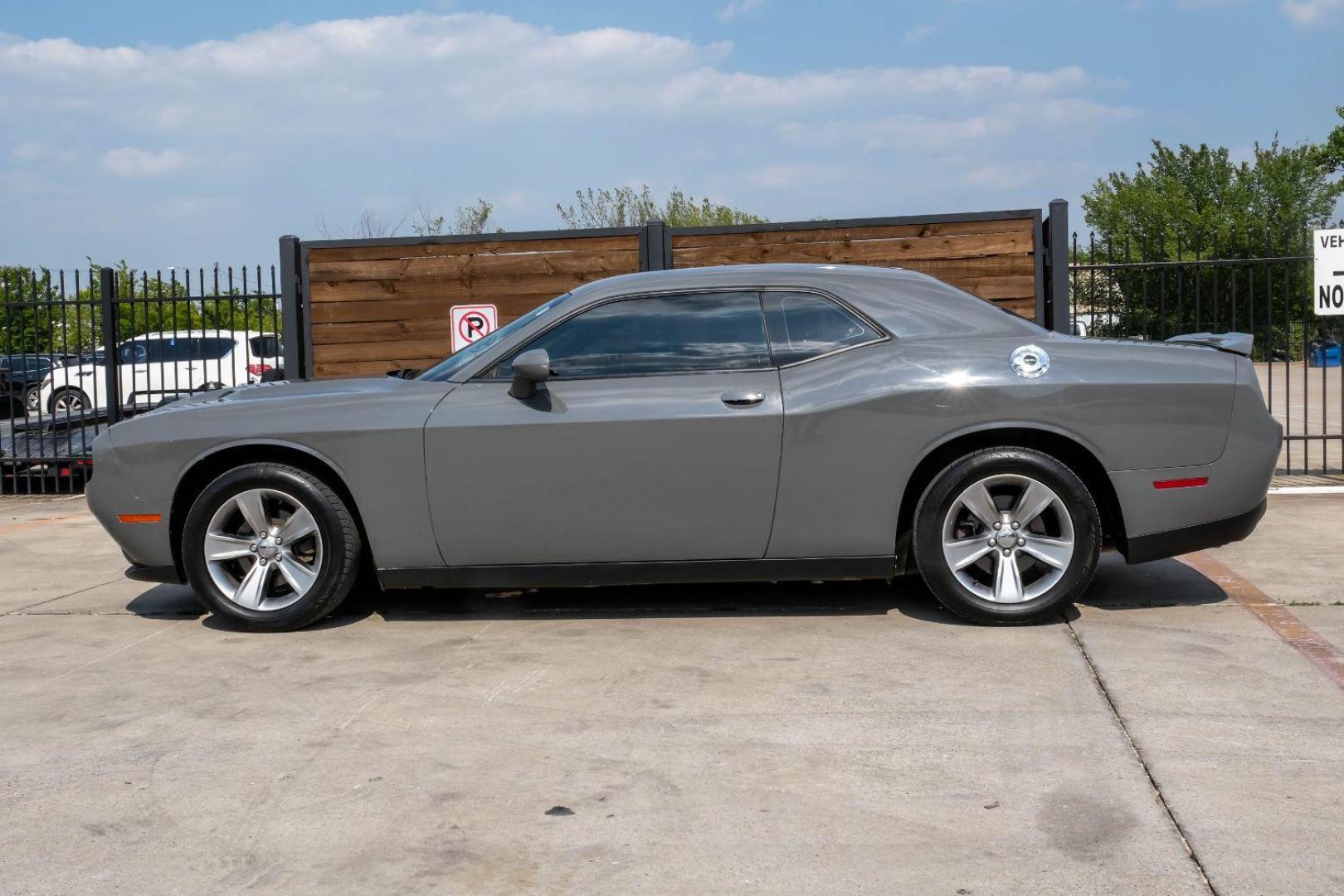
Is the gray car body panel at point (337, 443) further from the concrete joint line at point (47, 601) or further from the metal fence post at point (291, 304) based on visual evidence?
the metal fence post at point (291, 304)

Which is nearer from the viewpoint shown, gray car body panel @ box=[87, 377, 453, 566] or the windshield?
gray car body panel @ box=[87, 377, 453, 566]

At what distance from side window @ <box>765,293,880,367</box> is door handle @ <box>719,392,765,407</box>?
21 centimetres

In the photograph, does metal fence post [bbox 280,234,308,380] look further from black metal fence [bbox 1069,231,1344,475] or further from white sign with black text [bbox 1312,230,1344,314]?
white sign with black text [bbox 1312,230,1344,314]

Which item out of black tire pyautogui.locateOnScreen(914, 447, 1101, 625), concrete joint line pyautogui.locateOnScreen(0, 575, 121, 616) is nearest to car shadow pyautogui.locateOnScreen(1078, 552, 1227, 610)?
black tire pyautogui.locateOnScreen(914, 447, 1101, 625)

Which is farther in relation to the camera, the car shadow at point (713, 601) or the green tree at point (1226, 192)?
the green tree at point (1226, 192)

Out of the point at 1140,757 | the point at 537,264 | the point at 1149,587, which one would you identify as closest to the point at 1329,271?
the point at 1149,587

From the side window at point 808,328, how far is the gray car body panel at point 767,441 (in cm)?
6

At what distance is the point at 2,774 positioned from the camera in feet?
13.2

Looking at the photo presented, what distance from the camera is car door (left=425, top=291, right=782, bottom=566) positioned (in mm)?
5488

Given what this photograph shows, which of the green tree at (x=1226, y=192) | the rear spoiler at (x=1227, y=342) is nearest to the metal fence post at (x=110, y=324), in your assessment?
the rear spoiler at (x=1227, y=342)

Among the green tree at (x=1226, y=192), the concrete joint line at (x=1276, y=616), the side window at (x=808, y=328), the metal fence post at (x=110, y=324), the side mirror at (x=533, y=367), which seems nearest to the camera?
the concrete joint line at (x=1276, y=616)

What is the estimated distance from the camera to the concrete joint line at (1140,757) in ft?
10.2

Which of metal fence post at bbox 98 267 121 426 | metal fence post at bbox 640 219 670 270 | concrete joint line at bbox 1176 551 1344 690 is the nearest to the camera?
concrete joint line at bbox 1176 551 1344 690

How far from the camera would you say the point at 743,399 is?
5488 millimetres
